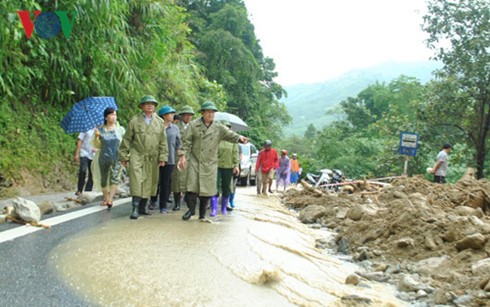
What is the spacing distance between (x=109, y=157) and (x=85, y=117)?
1.66 meters

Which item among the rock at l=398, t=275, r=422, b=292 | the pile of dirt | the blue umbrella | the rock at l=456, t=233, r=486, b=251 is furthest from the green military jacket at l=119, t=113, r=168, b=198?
the rock at l=456, t=233, r=486, b=251

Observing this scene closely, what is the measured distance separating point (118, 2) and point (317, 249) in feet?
22.9

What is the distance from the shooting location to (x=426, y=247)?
602 centimetres

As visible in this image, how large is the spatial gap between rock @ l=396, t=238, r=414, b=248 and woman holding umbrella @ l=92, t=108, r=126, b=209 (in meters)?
4.17

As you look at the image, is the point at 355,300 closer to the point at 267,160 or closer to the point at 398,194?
the point at 398,194

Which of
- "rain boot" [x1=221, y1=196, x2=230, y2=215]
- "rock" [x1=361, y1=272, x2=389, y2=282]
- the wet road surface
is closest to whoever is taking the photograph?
the wet road surface

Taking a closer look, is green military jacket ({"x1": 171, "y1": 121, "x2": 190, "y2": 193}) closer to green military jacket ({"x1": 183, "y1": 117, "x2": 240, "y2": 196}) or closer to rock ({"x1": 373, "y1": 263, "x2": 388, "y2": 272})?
green military jacket ({"x1": 183, "y1": 117, "x2": 240, "y2": 196})

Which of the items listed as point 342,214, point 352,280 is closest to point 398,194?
point 342,214

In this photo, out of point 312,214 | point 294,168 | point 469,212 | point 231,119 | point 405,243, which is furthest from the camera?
point 294,168

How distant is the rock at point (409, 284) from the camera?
4.61 metres

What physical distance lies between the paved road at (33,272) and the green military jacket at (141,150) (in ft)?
3.87

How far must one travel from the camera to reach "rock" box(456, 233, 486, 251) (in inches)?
211

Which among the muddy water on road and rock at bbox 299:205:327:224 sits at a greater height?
the muddy water on road

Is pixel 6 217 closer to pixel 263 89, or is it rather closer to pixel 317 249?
pixel 317 249
